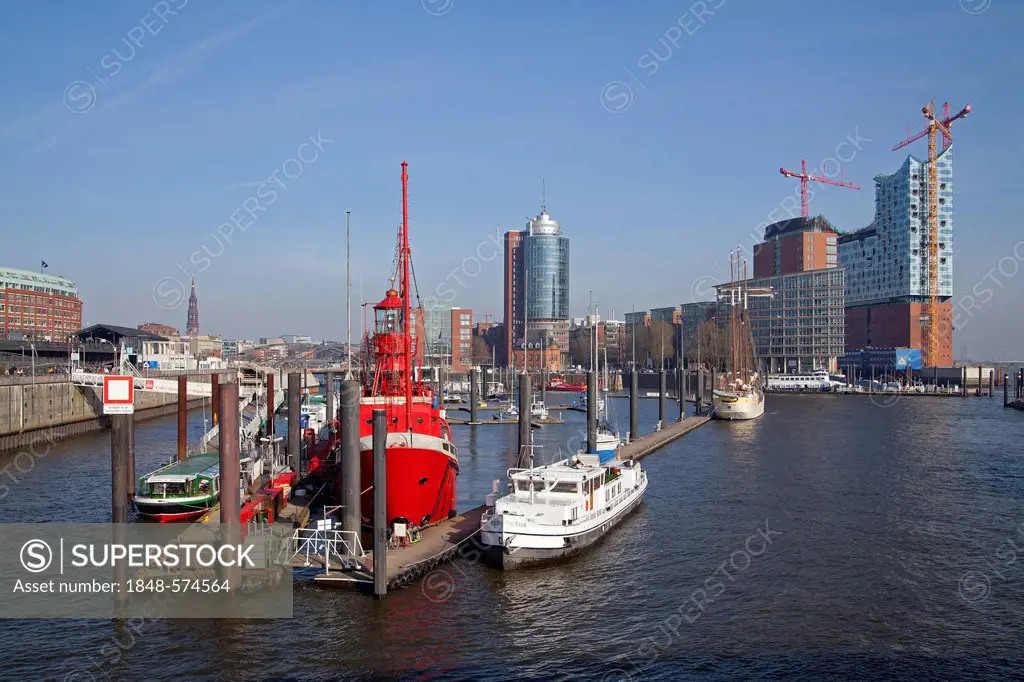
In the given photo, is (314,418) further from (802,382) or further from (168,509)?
(802,382)

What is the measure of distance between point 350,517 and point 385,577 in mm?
3134

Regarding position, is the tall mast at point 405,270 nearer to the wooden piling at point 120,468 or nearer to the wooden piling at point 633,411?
the wooden piling at point 120,468

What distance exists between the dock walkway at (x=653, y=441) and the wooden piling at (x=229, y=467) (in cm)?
3841

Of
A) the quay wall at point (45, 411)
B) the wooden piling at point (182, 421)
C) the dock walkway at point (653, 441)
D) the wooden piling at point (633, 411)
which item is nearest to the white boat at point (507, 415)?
the dock walkway at point (653, 441)

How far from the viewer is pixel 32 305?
182125mm

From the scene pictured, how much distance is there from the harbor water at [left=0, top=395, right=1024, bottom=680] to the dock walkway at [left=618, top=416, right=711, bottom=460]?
1260 cm

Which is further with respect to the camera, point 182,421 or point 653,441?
point 653,441

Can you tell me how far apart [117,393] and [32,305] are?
18706 centimetres

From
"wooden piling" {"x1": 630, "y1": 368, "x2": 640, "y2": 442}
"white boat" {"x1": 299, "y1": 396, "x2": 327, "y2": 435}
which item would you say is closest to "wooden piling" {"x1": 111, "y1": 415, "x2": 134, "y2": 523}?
"white boat" {"x1": 299, "y1": 396, "x2": 327, "y2": 435}

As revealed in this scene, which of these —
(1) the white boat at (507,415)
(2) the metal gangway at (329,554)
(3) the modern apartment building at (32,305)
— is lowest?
(1) the white boat at (507,415)

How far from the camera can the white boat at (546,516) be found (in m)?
30.8

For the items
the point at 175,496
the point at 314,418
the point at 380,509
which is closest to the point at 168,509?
the point at 175,496

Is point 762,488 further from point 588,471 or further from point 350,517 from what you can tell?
point 350,517

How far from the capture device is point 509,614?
86.7 ft
